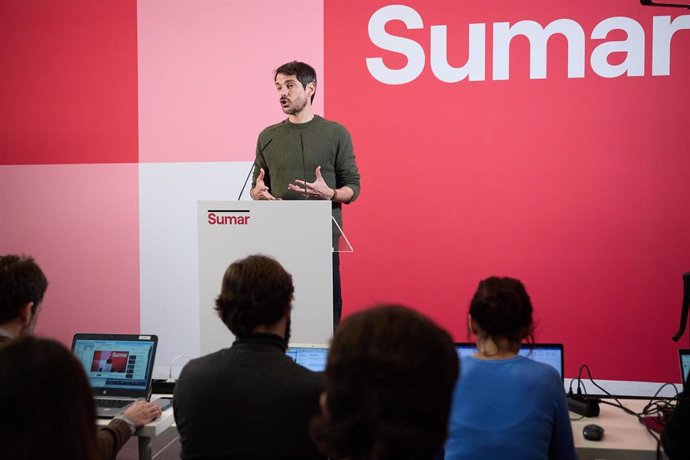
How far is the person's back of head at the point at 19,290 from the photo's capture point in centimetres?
207

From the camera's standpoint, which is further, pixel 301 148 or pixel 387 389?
pixel 301 148

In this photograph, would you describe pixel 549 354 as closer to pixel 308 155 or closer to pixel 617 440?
pixel 617 440

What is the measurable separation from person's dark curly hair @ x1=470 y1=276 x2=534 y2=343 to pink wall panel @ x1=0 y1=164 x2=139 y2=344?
3.76 metres

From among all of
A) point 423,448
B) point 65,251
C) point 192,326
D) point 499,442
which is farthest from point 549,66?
point 423,448

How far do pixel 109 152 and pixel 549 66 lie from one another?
3.23m

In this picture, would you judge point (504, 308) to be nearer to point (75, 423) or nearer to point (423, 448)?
point (423, 448)

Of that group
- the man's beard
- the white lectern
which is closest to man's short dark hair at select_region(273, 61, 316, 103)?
the man's beard

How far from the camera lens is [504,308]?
192 cm

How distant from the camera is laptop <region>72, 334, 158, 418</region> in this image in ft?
8.64

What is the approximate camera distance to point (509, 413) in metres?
1.79

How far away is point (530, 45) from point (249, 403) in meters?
3.72

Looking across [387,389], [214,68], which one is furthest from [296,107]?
[387,389]

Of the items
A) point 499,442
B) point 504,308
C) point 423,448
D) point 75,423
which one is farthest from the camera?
point 504,308

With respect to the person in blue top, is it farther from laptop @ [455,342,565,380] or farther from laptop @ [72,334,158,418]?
laptop @ [72,334,158,418]
